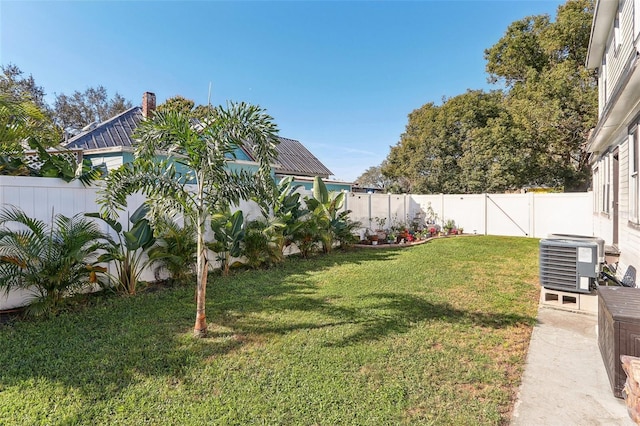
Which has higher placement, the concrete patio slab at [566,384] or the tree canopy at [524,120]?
the tree canopy at [524,120]

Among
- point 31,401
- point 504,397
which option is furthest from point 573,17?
point 31,401

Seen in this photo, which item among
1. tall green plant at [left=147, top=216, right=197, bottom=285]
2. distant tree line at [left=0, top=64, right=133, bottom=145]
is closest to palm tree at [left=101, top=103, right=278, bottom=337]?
tall green plant at [left=147, top=216, right=197, bottom=285]

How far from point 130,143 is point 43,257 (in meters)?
9.60

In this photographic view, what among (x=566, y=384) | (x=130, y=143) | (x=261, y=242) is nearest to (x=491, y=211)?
(x=261, y=242)

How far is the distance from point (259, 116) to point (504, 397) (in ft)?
12.6

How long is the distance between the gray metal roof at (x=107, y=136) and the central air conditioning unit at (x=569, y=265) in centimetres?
1304

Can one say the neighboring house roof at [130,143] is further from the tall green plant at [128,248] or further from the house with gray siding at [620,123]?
the house with gray siding at [620,123]

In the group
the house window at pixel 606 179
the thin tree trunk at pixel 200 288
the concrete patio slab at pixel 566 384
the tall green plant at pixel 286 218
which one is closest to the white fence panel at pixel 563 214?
the house window at pixel 606 179

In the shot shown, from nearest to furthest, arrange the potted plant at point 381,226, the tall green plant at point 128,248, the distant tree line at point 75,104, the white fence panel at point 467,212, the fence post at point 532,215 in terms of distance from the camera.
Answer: the tall green plant at point 128,248 → the potted plant at point 381,226 → the fence post at point 532,215 → the white fence panel at point 467,212 → the distant tree line at point 75,104

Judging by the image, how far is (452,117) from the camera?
2100cm

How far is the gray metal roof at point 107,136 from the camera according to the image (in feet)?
41.3

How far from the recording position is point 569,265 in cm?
513

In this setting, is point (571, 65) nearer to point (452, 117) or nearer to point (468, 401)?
point (452, 117)

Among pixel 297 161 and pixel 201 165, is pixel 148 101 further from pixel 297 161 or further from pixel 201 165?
pixel 201 165
